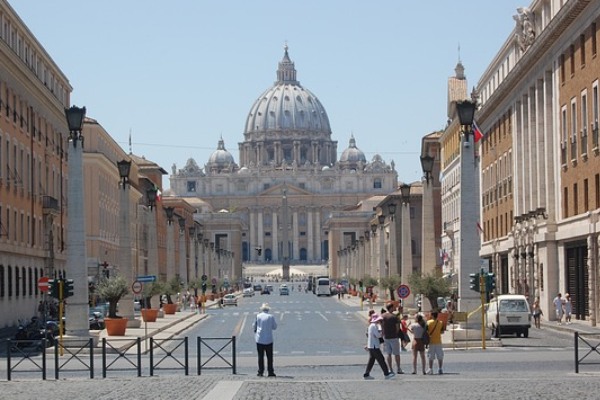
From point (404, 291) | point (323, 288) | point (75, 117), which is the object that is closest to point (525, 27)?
point (404, 291)

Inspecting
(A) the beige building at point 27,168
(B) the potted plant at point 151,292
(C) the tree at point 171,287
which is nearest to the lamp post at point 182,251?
(C) the tree at point 171,287

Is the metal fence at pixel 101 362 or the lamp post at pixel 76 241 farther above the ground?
the lamp post at pixel 76 241

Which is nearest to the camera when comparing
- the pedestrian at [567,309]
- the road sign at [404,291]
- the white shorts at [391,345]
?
the white shorts at [391,345]

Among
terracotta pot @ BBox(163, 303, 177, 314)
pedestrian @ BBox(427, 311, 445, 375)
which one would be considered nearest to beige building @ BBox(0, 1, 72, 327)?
terracotta pot @ BBox(163, 303, 177, 314)

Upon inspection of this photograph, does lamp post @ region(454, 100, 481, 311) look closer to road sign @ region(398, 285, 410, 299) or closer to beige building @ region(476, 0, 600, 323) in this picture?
road sign @ region(398, 285, 410, 299)

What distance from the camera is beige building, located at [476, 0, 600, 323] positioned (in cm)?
5594

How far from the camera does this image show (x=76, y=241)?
1708 inches

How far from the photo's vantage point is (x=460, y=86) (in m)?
112

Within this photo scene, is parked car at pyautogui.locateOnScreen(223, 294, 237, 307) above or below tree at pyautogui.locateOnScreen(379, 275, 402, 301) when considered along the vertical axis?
below

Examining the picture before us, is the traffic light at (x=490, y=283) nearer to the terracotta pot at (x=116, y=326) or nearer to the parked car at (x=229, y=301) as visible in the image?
the terracotta pot at (x=116, y=326)

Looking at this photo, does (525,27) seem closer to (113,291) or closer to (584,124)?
(584,124)

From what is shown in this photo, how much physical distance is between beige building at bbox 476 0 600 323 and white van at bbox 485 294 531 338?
497cm

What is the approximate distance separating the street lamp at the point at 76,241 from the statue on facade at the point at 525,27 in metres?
31.1

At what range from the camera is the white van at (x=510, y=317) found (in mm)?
50906
